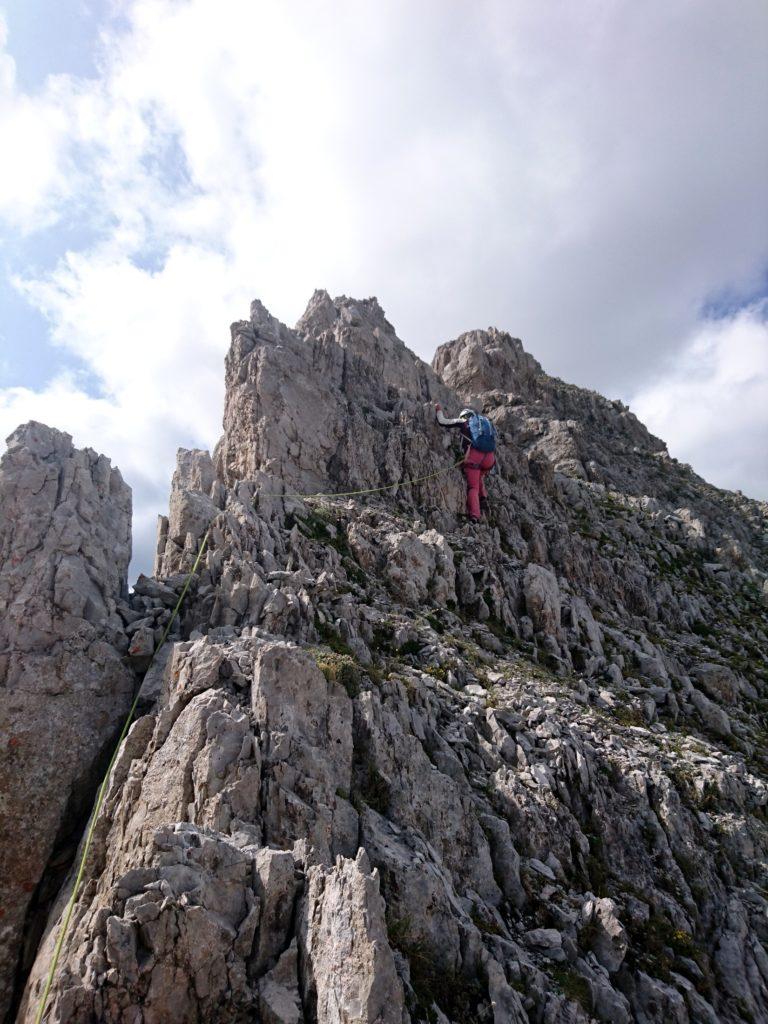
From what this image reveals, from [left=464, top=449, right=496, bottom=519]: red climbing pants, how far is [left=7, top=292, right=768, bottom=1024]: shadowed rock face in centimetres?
111

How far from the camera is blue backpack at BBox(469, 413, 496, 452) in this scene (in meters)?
42.2

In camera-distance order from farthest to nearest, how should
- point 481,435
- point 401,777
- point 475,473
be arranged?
point 481,435 → point 475,473 → point 401,777

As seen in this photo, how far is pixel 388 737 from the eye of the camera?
16.3 meters

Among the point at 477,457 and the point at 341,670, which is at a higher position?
the point at 477,457

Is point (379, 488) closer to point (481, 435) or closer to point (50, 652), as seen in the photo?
point (481, 435)

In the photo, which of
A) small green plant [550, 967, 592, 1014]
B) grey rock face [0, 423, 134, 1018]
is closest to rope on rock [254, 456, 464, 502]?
grey rock face [0, 423, 134, 1018]

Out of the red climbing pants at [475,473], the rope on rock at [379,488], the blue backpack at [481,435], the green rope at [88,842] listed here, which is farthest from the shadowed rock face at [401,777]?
the blue backpack at [481,435]

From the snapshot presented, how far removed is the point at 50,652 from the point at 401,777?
35.1ft

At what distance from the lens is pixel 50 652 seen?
16.6 meters

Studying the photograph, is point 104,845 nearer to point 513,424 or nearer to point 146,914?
point 146,914

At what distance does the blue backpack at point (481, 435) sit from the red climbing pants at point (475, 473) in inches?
16.7

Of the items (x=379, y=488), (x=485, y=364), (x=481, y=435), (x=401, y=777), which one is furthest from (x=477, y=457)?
(x=485, y=364)

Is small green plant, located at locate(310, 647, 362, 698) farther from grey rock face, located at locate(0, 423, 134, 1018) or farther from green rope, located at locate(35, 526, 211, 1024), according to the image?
grey rock face, located at locate(0, 423, 134, 1018)

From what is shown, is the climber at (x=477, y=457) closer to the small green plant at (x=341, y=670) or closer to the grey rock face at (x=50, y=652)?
the small green plant at (x=341, y=670)
